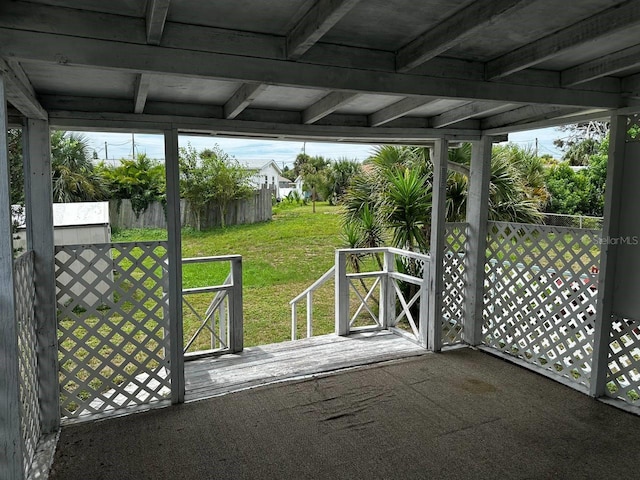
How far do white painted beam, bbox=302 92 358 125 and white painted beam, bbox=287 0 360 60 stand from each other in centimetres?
66

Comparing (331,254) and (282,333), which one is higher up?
(331,254)

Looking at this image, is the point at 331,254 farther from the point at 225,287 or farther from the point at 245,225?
the point at 225,287

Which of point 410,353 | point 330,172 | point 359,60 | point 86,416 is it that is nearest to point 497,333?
point 410,353

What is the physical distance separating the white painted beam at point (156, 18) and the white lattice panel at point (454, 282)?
3.32 m

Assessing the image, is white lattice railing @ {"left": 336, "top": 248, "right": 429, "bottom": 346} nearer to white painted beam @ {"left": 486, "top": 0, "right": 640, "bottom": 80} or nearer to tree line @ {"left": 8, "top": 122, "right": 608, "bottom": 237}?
tree line @ {"left": 8, "top": 122, "right": 608, "bottom": 237}

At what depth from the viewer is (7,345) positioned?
1.98 meters

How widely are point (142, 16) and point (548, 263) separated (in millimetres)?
3538

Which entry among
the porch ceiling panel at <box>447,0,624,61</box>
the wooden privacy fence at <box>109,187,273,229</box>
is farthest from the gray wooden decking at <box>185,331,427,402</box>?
the wooden privacy fence at <box>109,187,273,229</box>

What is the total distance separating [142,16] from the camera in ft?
6.22

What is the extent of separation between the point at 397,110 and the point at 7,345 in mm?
2768

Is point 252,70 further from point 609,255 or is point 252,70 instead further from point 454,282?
point 454,282

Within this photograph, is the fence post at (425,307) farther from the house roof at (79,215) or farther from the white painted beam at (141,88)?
the house roof at (79,215)

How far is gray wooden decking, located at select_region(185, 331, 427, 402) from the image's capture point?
150 inches

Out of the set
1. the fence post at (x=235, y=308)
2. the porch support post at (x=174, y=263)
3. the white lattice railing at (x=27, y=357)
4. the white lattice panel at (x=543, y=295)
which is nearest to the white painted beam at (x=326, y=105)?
the porch support post at (x=174, y=263)
